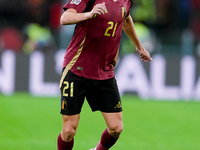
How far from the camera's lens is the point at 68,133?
5.39m

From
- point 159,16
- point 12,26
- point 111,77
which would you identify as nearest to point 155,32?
point 159,16

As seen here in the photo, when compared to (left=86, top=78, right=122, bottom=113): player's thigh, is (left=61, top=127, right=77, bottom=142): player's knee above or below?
below

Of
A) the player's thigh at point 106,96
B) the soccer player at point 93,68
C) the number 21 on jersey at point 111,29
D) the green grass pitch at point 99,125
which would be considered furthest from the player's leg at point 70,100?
the green grass pitch at point 99,125

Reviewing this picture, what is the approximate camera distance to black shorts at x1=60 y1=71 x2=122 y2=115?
17.7 feet

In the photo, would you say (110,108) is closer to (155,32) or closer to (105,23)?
(105,23)

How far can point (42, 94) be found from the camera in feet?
40.8

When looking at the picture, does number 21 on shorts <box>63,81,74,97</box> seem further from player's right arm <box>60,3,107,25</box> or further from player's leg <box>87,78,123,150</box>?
player's right arm <box>60,3,107,25</box>

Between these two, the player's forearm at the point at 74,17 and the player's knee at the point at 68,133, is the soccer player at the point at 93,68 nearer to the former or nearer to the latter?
the player's knee at the point at 68,133

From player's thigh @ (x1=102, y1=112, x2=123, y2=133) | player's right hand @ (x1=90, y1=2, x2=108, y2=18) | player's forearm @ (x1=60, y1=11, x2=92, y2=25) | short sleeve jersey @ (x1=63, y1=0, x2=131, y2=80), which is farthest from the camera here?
player's thigh @ (x1=102, y1=112, x2=123, y2=133)

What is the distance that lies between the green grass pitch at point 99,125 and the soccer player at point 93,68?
1319mm

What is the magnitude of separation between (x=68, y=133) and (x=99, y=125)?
3354 millimetres

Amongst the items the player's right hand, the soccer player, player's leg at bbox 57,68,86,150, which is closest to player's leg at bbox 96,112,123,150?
the soccer player

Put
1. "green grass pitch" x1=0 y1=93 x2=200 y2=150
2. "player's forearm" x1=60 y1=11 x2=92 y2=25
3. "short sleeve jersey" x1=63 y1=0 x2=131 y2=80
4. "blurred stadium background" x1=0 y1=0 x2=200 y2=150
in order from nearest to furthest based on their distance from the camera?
"player's forearm" x1=60 y1=11 x2=92 y2=25
"short sleeve jersey" x1=63 y1=0 x2=131 y2=80
"green grass pitch" x1=0 y1=93 x2=200 y2=150
"blurred stadium background" x1=0 y1=0 x2=200 y2=150

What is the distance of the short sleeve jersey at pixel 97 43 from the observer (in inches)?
207
